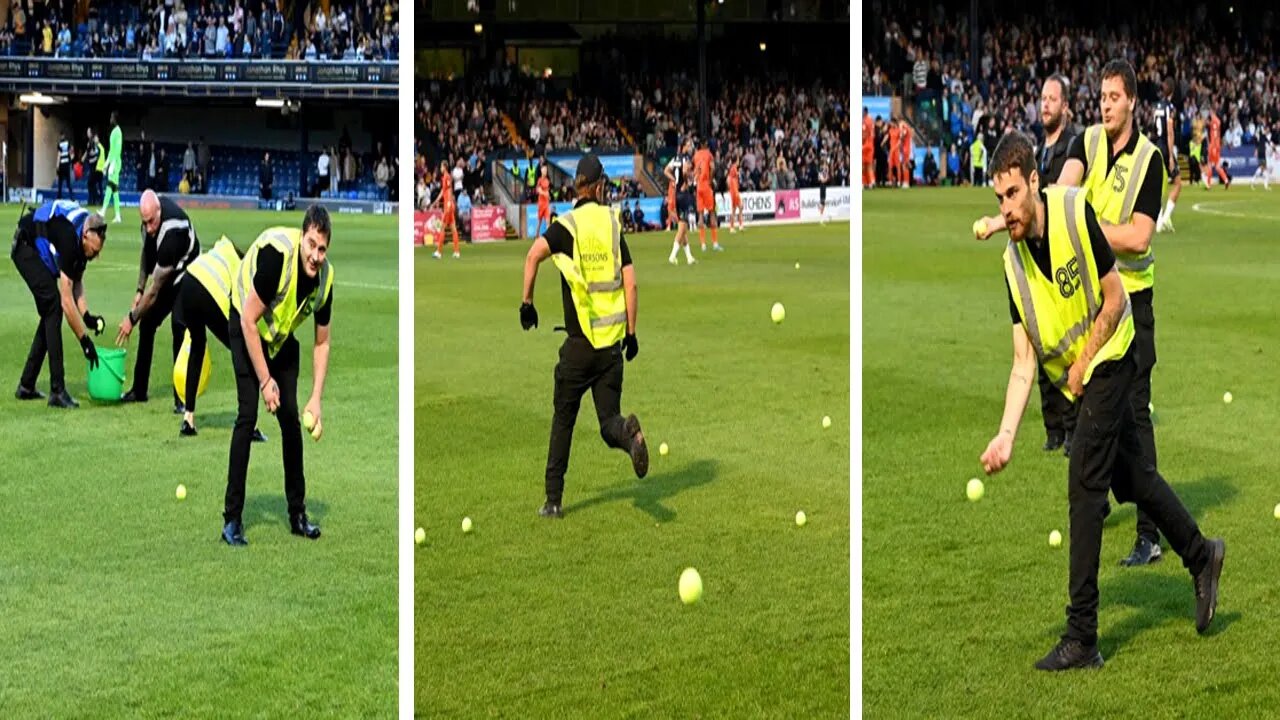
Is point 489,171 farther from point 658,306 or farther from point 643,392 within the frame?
point 643,392

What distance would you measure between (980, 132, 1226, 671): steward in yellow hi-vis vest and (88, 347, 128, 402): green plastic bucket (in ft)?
16.7

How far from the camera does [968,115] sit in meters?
20.2

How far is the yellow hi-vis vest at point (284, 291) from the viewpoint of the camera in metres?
5.39

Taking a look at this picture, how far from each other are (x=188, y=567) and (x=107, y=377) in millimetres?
2951

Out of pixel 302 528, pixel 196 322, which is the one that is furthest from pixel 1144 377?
pixel 196 322

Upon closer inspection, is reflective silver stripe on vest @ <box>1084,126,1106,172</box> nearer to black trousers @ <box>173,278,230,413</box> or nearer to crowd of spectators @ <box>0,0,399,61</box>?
black trousers @ <box>173,278,230,413</box>

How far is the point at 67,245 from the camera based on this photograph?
791 cm

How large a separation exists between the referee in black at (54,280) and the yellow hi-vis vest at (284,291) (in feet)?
8.99

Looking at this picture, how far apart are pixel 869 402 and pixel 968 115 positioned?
1316 cm

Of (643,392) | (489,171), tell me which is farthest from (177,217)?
(489,171)

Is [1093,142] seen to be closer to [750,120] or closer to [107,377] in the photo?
[107,377]

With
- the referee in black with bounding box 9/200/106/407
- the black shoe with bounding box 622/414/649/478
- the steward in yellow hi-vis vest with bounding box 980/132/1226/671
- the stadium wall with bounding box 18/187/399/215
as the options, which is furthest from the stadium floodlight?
the steward in yellow hi-vis vest with bounding box 980/132/1226/671

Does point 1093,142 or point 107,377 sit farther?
point 107,377

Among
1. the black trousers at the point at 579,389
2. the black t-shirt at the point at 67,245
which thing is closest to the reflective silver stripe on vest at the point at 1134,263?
the black trousers at the point at 579,389
